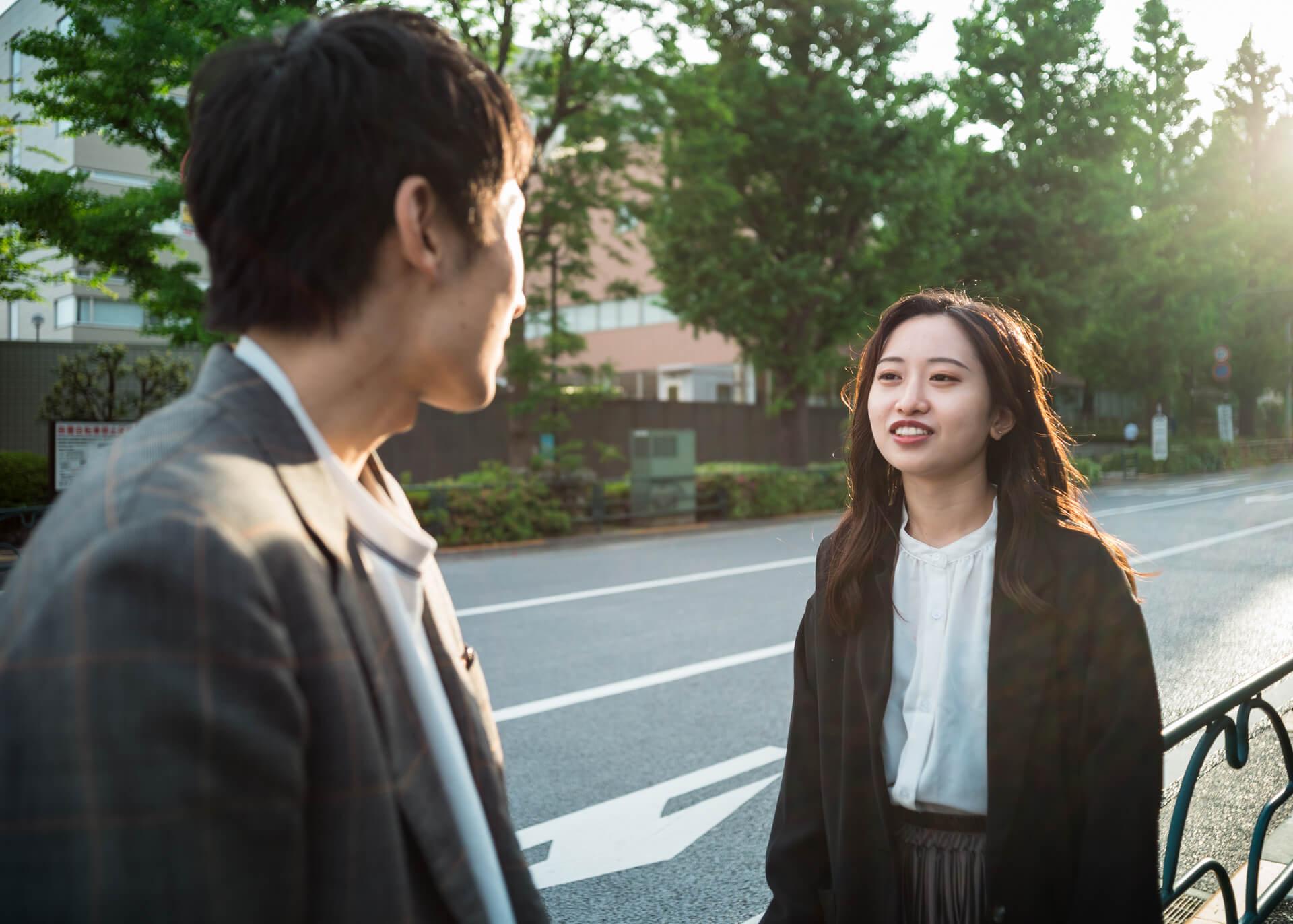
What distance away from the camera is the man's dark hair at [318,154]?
3.24 feet

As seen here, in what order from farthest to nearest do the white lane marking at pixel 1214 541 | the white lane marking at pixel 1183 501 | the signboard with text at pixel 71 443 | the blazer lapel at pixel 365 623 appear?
the white lane marking at pixel 1183 501 → the white lane marking at pixel 1214 541 → the signboard with text at pixel 71 443 → the blazer lapel at pixel 365 623

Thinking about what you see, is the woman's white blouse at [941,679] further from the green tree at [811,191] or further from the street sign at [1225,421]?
the street sign at [1225,421]

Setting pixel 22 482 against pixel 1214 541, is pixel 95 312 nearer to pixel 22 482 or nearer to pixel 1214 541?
pixel 22 482

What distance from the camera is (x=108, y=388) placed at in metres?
15.5

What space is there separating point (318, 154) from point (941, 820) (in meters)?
1.57

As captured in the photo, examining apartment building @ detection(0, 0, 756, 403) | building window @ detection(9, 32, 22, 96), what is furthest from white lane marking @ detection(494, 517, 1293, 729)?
apartment building @ detection(0, 0, 756, 403)

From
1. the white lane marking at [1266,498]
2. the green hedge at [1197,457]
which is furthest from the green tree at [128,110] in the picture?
the green hedge at [1197,457]

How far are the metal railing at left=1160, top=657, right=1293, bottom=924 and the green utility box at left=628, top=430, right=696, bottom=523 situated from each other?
14280 mm

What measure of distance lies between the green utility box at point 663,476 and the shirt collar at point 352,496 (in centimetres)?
1609

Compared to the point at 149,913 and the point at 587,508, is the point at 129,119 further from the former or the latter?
the point at 149,913

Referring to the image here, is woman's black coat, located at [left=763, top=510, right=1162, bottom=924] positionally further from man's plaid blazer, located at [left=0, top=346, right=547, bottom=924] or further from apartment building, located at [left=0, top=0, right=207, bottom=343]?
apartment building, located at [left=0, top=0, right=207, bottom=343]

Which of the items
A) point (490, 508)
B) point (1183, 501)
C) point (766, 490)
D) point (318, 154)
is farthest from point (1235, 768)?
point (1183, 501)

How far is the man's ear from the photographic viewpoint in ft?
3.34

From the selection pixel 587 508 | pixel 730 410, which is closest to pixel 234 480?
pixel 587 508
